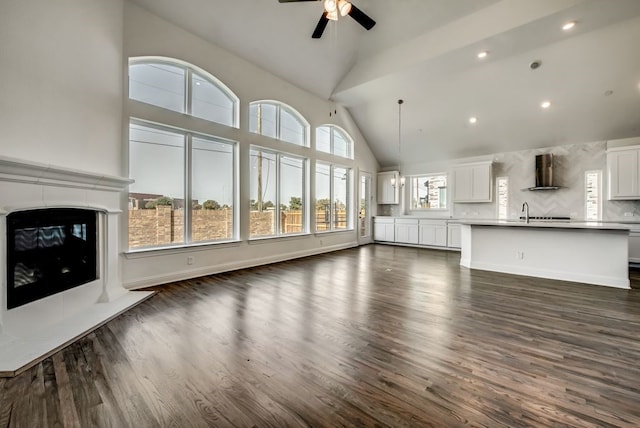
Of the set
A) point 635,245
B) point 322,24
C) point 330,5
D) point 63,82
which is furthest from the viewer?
point 635,245

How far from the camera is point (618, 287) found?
4.05 meters

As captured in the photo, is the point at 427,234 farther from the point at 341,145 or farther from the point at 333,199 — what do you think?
the point at 341,145

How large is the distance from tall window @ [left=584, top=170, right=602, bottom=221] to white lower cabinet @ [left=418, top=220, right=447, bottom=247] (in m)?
3.10

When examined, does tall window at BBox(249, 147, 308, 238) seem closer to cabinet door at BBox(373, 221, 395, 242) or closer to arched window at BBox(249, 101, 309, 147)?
arched window at BBox(249, 101, 309, 147)

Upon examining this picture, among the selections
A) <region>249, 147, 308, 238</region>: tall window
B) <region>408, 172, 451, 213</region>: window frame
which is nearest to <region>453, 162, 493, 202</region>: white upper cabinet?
<region>408, 172, 451, 213</region>: window frame

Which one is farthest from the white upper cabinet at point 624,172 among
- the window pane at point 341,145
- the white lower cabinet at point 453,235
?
the window pane at point 341,145

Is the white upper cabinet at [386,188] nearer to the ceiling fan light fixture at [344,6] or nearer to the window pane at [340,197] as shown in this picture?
the window pane at [340,197]

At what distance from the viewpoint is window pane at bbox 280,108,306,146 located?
612 centimetres

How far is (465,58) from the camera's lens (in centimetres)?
502

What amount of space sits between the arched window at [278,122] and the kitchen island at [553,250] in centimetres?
435

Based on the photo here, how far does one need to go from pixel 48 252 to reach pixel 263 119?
4.12m

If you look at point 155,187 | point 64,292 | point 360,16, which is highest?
point 360,16

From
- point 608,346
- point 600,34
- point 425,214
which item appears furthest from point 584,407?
point 425,214

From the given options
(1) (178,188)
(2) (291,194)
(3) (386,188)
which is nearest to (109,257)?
(1) (178,188)
